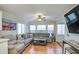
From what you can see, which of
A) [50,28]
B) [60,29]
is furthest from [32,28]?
[60,29]

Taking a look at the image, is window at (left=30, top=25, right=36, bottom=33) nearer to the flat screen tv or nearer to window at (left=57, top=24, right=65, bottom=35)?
window at (left=57, top=24, right=65, bottom=35)

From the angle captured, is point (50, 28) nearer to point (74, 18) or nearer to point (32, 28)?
point (32, 28)

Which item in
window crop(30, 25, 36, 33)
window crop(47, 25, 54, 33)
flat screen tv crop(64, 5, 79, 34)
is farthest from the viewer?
window crop(30, 25, 36, 33)

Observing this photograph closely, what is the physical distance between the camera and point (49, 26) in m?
9.08

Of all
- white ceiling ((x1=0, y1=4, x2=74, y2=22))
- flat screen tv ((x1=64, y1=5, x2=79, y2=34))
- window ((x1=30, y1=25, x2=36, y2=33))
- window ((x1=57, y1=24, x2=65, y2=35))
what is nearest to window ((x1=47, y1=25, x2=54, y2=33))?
window ((x1=57, y1=24, x2=65, y2=35))

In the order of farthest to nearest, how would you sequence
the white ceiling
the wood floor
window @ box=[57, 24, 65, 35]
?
window @ box=[57, 24, 65, 35], the wood floor, the white ceiling

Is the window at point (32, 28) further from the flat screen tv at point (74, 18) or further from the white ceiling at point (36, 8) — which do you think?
the flat screen tv at point (74, 18)

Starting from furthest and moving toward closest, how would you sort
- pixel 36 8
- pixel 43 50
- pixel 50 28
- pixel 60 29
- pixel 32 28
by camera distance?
pixel 32 28 < pixel 50 28 < pixel 60 29 < pixel 43 50 < pixel 36 8

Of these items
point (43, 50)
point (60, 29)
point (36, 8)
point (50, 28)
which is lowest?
→ point (43, 50)

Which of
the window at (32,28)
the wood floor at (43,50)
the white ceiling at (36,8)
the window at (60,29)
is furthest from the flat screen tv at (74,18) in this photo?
the window at (32,28)
